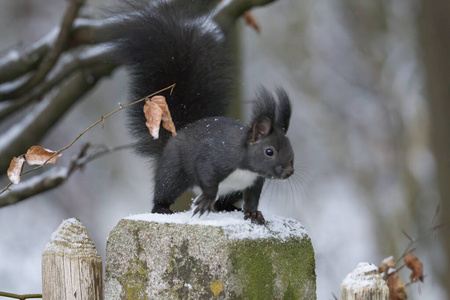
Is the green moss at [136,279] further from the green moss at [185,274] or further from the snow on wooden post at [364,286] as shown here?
the snow on wooden post at [364,286]

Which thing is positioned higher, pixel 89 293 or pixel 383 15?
pixel 383 15

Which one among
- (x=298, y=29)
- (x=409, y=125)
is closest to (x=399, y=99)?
(x=409, y=125)

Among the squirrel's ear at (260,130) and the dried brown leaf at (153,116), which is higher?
the dried brown leaf at (153,116)

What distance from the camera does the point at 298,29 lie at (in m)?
7.32

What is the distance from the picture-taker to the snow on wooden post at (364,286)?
1.42 metres

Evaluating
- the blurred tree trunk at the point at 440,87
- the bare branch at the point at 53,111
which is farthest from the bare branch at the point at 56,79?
the blurred tree trunk at the point at 440,87

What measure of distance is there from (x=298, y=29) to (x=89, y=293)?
6229mm

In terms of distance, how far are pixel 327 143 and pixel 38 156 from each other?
5.79 metres

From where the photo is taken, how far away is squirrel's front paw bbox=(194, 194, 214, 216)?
1.47 metres

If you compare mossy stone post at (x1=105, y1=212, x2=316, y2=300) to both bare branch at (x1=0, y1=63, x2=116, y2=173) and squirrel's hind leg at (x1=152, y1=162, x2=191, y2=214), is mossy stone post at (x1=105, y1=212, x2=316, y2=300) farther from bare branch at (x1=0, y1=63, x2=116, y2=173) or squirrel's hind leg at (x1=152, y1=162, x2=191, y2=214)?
bare branch at (x1=0, y1=63, x2=116, y2=173)

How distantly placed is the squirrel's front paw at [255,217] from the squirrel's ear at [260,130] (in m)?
0.17

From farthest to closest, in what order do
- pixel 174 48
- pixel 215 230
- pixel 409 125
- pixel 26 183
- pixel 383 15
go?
pixel 383 15 → pixel 409 125 → pixel 26 183 → pixel 174 48 → pixel 215 230

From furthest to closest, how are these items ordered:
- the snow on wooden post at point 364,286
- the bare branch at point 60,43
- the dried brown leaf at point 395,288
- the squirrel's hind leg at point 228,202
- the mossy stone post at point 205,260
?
the bare branch at point 60,43 < the dried brown leaf at point 395,288 < the squirrel's hind leg at point 228,202 < the snow on wooden post at point 364,286 < the mossy stone post at point 205,260

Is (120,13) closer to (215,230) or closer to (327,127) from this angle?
(215,230)
